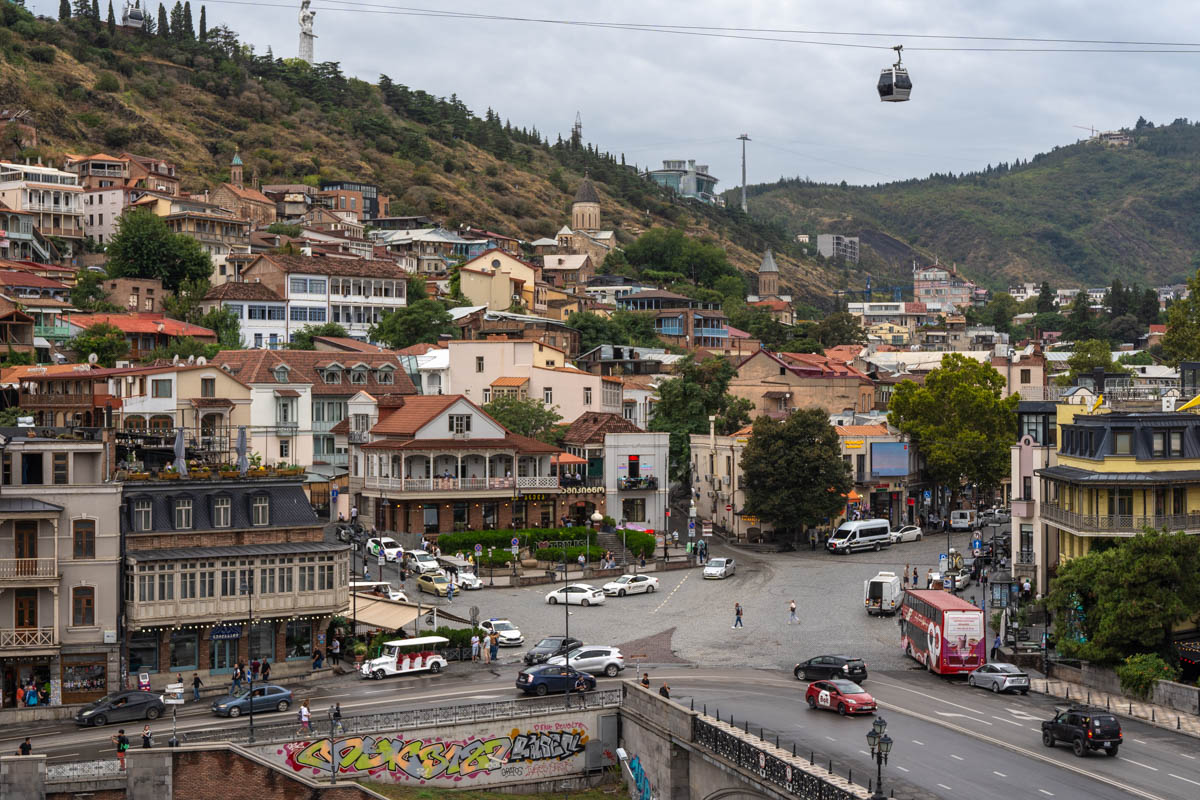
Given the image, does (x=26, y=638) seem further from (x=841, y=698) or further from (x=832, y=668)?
(x=832, y=668)

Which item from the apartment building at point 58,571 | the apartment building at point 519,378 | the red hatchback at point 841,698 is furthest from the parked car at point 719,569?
the apartment building at point 58,571

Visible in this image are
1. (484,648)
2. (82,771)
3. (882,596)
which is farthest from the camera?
(882,596)

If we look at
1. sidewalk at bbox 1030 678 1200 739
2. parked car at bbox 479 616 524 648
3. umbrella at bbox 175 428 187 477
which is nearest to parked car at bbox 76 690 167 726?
umbrella at bbox 175 428 187 477

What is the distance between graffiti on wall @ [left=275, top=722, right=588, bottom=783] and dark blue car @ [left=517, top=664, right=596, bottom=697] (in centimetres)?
176

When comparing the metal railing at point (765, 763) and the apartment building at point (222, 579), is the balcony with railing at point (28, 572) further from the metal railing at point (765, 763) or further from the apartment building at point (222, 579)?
the metal railing at point (765, 763)

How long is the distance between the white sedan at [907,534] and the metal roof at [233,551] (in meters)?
38.1

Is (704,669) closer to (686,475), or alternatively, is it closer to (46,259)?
(686,475)

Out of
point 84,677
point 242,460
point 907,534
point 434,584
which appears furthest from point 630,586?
point 84,677

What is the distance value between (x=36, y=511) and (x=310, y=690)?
35.5 feet

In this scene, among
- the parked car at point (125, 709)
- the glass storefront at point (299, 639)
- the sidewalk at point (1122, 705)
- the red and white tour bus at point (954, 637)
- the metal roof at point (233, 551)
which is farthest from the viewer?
the glass storefront at point (299, 639)

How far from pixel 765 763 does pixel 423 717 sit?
1198 cm

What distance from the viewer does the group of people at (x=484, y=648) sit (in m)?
50.8

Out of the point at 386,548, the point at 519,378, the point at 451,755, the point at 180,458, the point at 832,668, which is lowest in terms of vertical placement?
the point at 451,755

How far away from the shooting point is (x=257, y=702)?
43656mm
